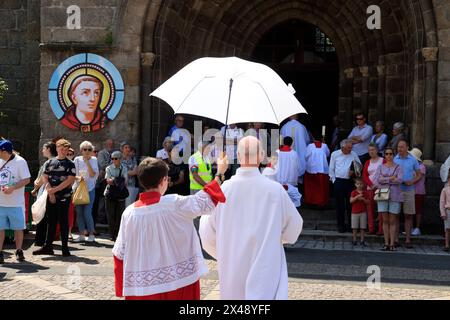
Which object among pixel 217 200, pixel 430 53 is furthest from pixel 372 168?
pixel 217 200

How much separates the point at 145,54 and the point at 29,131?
15.8 feet

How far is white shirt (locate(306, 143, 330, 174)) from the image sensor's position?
12023 mm

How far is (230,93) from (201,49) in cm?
934

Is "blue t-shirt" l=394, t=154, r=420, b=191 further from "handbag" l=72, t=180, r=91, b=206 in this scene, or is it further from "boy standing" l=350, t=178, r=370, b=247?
"handbag" l=72, t=180, r=91, b=206

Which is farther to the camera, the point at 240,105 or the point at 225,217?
the point at 240,105

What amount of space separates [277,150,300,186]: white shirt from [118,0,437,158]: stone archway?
2658 millimetres

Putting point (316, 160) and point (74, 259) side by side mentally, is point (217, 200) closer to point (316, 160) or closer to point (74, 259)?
point (74, 259)

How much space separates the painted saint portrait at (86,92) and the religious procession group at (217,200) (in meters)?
0.89

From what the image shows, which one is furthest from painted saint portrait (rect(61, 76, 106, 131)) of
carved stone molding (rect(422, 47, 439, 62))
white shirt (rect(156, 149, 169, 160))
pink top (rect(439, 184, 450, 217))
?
pink top (rect(439, 184, 450, 217))

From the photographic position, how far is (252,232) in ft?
15.2

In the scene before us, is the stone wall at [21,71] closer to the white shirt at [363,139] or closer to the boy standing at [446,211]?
the white shirt at [363,139]
